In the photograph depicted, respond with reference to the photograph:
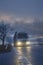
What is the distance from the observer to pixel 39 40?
6605 mm

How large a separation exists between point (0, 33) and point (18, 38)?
49.1 inches

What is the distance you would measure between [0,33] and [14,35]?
1122mm

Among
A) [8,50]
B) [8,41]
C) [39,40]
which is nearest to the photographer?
[39,40]

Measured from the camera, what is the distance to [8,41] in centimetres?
712

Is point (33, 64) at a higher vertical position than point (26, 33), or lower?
lower

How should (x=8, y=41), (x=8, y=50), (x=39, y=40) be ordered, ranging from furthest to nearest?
(x=8, y=50) < (x=8, y=41) < (x=39, y=40)

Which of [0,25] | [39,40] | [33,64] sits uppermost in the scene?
[0,25]

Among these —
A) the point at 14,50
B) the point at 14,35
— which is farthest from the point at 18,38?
the point at 14,50

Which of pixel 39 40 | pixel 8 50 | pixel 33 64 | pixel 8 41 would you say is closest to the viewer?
pixel 33 64

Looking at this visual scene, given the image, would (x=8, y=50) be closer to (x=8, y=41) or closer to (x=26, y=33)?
(x=8, y=41)

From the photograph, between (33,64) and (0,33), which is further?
(0,33)

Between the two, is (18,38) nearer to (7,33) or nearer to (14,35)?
(14,35)

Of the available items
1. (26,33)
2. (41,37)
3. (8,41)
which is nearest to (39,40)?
(41,37)

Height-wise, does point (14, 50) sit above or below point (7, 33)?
below
